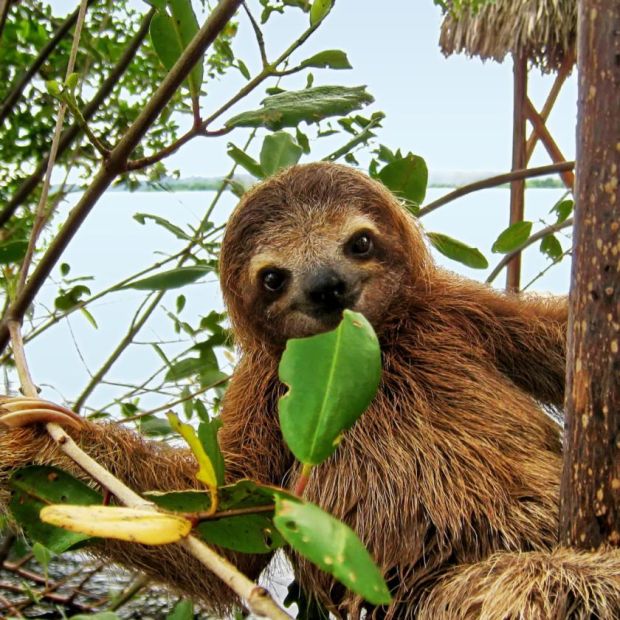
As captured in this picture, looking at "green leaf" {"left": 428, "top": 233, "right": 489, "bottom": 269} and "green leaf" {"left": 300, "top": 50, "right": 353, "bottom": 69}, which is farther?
"green leaf" {"left": 428, "top": 233, "right": 489, "bottom": 269}

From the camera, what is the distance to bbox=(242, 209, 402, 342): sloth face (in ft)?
7.68

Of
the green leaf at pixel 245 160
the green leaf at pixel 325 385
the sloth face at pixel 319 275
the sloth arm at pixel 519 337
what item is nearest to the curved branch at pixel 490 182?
the sloth arm at pixel 519 337

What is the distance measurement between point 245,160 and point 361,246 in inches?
22.0

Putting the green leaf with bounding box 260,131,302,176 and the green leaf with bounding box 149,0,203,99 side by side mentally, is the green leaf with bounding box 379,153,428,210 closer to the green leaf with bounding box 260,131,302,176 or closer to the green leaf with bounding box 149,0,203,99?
the green leaf with bounding box 260,131,302,176

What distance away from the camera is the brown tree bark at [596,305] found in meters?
1.63

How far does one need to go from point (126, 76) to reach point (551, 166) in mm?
2111

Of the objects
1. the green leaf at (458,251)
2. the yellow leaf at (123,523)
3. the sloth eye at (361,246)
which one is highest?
the green leaf at (458,251)

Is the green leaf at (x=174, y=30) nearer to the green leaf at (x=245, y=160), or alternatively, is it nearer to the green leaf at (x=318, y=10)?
the green leaf at (x=318, y=10)

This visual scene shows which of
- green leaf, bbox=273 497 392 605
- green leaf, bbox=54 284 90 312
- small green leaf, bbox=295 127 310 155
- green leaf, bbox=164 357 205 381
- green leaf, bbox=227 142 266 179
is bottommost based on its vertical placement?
green leaf, bbox=164 357 205 381

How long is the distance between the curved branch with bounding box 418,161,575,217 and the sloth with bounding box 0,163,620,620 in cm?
11

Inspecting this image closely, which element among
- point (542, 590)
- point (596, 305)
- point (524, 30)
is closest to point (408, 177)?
point (596, 305)

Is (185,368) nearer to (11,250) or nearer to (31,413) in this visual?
(11,250)

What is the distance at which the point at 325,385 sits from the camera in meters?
1.05

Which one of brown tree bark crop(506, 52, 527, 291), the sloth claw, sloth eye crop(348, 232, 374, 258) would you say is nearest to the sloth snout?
sloth eye crop(348, 232, 374, 258)
